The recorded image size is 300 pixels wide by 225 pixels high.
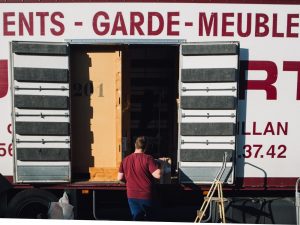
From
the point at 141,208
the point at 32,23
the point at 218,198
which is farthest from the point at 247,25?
the point at 32,23

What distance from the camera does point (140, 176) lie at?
465 centimetres

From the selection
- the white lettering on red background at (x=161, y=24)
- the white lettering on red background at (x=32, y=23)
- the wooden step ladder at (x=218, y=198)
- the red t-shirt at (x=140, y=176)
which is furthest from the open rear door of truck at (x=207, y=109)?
the white lettering on red background at (x=32, y=23)

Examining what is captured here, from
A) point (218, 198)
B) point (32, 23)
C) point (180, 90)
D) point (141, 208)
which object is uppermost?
point (32, 23)

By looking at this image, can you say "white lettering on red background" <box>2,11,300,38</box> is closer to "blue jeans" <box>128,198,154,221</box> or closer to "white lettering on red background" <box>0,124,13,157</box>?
"white lettering on red background" <box>0,124,13,157</box>

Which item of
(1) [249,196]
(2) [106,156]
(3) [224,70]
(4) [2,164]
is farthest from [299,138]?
(4) [2,164]

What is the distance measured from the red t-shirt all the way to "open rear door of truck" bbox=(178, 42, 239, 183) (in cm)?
66

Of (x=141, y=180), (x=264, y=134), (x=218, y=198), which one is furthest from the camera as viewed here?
(x=264, y=134)

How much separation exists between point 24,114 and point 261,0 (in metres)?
3.74

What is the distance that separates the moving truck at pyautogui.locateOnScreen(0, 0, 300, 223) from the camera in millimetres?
5023

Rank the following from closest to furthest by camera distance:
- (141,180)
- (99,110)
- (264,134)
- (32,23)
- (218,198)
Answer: (141,180)
(218,198)
(32,23)
(264,134)
(99,110)

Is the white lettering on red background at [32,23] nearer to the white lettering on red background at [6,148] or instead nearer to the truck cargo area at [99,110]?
the truck cargo area at [99,110]

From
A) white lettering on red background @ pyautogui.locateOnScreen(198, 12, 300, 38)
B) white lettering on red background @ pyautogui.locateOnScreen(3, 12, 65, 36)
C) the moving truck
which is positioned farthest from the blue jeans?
white lettering on red background @ pyautogui.locateOnScreen(3, 12, 65, 36)

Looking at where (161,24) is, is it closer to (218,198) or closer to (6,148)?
(218,198)

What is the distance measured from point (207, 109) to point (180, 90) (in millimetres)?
471
